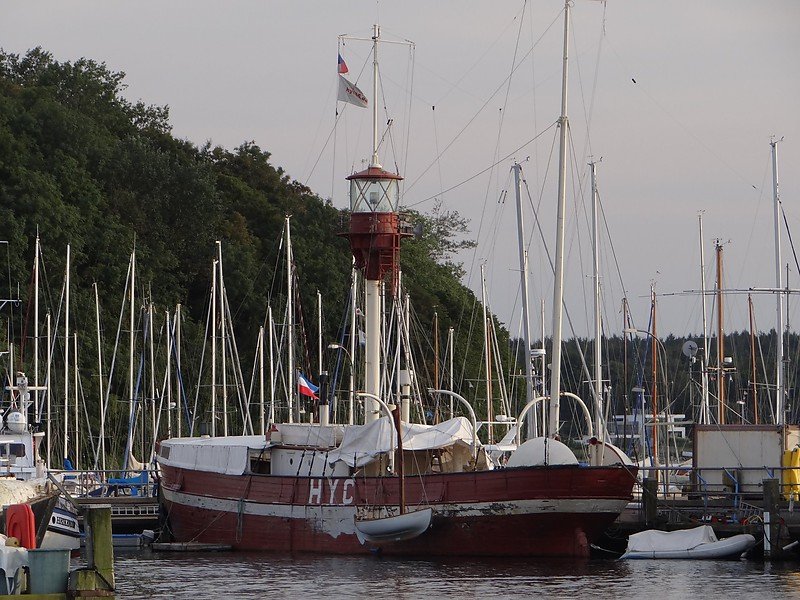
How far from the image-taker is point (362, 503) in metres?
43.1

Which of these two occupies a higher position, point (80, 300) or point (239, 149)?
point (239, 149)

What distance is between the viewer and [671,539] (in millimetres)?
41531

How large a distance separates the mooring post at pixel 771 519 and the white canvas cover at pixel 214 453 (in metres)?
15.0

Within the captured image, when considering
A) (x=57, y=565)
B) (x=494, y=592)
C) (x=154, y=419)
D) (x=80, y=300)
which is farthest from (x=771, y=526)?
(x=80, y=300)

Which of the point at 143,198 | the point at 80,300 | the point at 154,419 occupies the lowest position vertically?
the point at 154,419

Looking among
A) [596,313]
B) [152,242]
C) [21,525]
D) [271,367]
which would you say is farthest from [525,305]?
[152,242]

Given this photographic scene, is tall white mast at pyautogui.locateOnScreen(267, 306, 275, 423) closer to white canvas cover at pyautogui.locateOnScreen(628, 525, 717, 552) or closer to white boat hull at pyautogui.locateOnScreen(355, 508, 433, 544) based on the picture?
white boat hull at pyautogui.locateOnScreen(355, 508, 433, 544)

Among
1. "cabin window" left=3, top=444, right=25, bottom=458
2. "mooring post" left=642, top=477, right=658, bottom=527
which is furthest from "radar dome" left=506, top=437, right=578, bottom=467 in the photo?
"cabin window" left=3, top=444, right=25, bottom=458

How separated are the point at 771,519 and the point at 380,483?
1050 centimetres

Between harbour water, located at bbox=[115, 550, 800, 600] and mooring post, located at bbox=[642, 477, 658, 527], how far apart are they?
1617mm

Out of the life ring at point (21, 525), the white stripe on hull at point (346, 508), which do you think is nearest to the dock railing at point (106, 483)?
the white stripe on hull at point (346, 508)

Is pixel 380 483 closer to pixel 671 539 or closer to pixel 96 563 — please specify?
pixel 671 539

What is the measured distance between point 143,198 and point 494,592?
202 ft

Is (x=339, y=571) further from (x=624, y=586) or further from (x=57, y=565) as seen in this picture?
(x=57, y=565)
